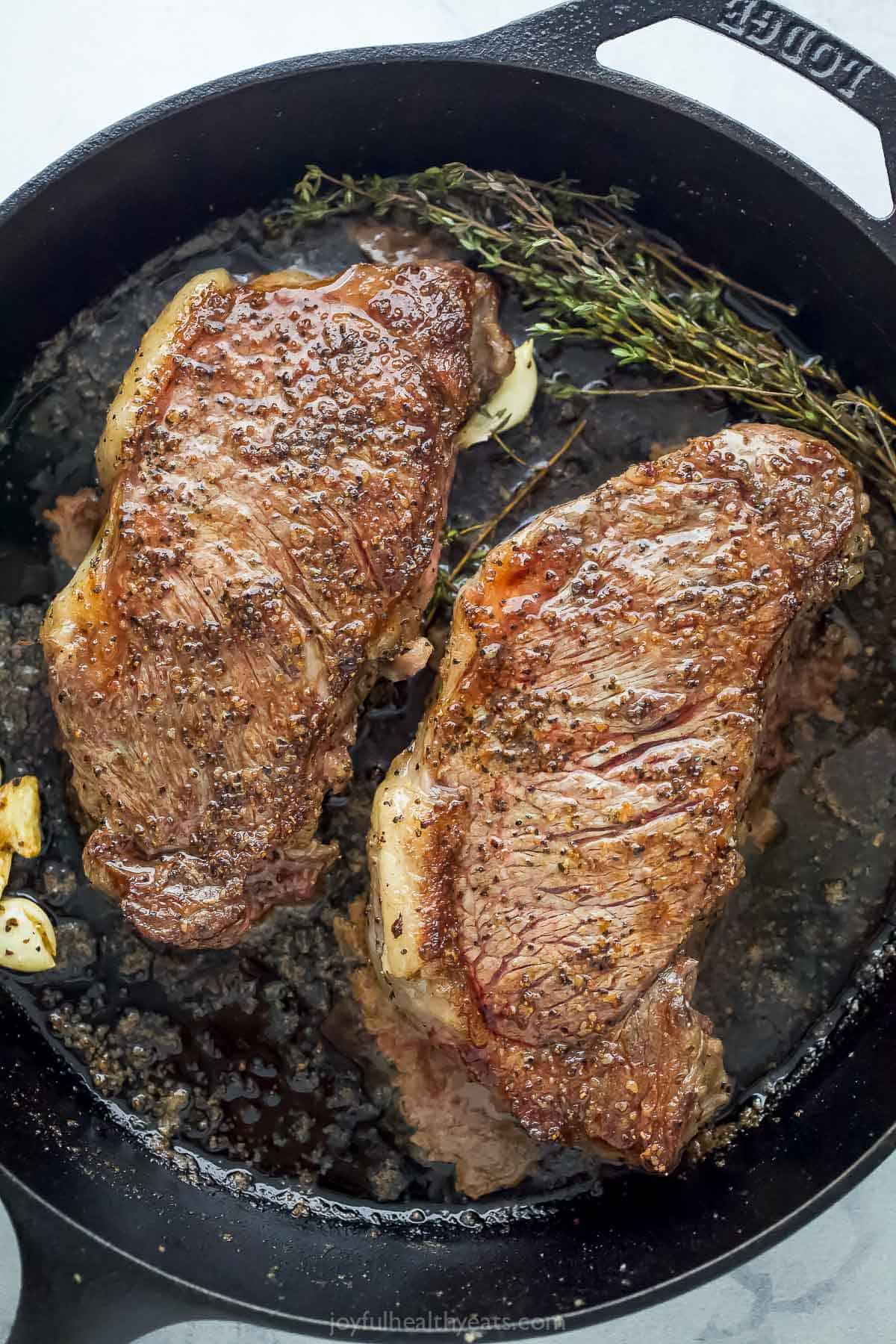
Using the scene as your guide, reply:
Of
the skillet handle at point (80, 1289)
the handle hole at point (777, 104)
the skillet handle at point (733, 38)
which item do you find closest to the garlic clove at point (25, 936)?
the skillet handle at point (80, 1289)

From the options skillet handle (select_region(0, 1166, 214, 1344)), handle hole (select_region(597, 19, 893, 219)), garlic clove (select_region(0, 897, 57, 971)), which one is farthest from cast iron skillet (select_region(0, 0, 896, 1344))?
handle hole (select_region(597, 19, 893, 219))

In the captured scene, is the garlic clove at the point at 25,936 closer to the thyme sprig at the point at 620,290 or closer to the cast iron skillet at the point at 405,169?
the cast iron skillet at the point at 405,169

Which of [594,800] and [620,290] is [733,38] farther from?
[594,800]

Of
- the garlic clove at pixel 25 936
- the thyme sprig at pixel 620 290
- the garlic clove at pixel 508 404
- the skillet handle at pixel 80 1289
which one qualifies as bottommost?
the skillet handle at pixel 80 1289

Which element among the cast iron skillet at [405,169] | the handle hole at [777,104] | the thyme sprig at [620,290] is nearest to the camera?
the cast iron skillet at [405,169]

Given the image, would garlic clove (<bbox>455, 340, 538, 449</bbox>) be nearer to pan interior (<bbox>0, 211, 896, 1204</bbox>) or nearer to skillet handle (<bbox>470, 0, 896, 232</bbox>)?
pan interior (<bbox>0, 211, 896, 1204</bbox>)

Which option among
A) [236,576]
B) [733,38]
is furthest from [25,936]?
[733,38]
